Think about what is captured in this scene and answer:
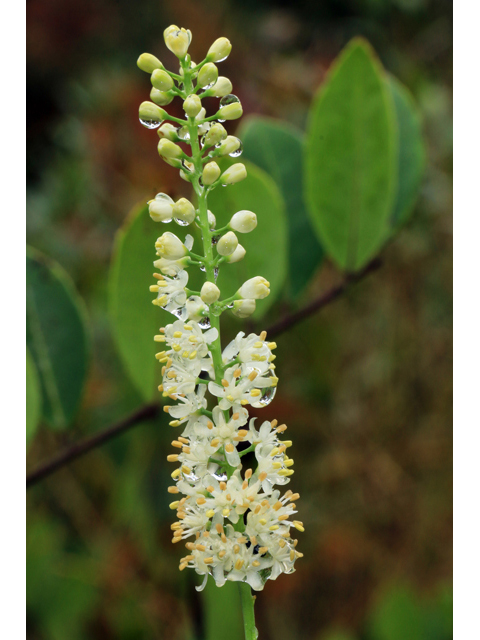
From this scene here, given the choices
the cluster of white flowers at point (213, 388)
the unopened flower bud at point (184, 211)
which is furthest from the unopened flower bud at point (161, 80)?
the unopened flower bud at point (184, 211)

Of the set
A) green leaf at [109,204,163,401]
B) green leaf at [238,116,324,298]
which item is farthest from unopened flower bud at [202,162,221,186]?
green leaf at [238,116,324,298]

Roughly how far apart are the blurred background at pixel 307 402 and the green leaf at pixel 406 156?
83cm

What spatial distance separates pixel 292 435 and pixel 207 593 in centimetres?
132

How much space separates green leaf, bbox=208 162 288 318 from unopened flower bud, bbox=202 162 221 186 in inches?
13.5

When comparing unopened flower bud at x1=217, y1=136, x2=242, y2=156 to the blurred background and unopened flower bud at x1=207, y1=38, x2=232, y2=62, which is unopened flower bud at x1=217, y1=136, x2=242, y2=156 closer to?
unopened flower bud at x1=207, y1=38, x2=232, y2=62

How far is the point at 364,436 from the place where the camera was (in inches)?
98.9

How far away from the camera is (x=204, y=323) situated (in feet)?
1.75

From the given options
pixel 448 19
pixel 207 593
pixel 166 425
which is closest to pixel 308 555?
pixel 166 425

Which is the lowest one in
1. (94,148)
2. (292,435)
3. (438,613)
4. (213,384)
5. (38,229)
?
(292,435)

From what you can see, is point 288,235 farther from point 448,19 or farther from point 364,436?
point 448,19

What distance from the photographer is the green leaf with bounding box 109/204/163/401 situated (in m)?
0.85

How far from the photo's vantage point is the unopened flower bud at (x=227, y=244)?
1.66 ft

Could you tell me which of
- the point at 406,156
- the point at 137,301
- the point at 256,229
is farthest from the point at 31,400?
the point at 406,156

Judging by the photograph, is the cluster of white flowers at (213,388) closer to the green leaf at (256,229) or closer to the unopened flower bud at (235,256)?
the unopened flower bud at (235,256)
